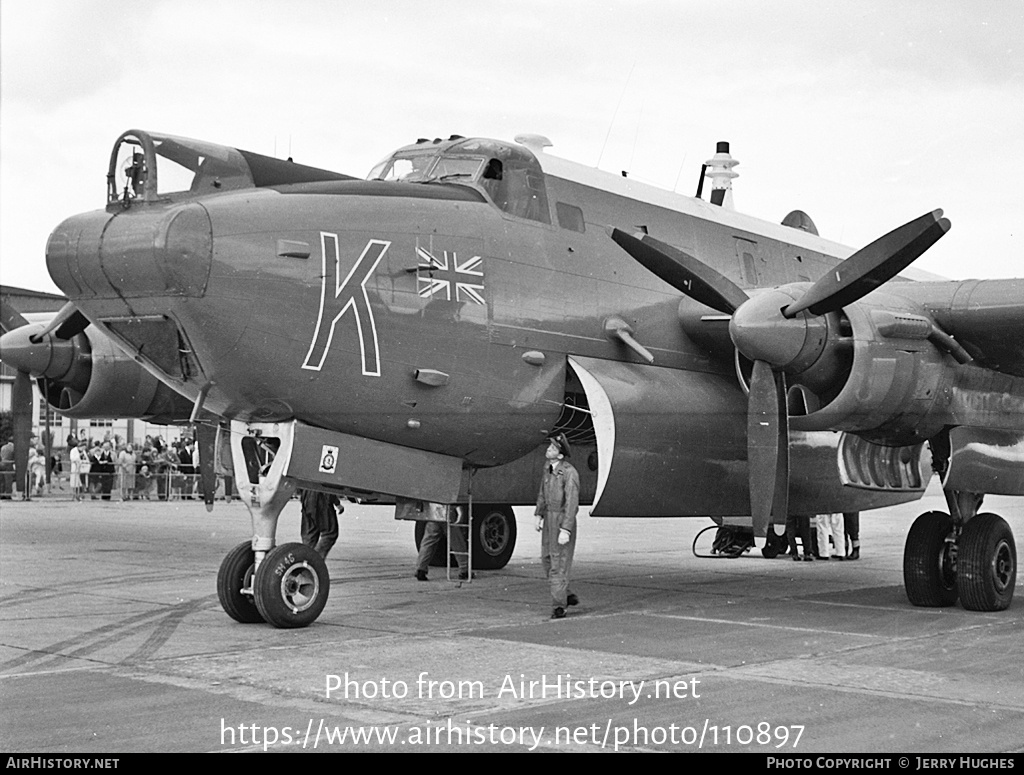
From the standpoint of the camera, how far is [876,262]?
11406 mm

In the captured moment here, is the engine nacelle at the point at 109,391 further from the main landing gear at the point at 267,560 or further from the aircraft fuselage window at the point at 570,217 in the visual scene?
the aircraft fuselage window at the point at 570,217

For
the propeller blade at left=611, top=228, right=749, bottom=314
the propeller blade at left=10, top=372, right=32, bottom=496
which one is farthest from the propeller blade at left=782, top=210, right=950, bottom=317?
the propeller blade at left=10, top=372, right=32, bottom=496

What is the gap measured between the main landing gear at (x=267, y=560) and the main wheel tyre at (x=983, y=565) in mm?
6720

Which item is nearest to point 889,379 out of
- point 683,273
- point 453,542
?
point 683,273

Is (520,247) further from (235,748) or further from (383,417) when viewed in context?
(235,748)

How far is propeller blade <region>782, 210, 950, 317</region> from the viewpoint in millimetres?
11398

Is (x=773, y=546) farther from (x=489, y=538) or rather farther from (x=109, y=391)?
(x=109, y=391)

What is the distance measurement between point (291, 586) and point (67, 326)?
810 centimetres

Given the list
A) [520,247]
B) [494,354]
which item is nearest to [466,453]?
[494,354]

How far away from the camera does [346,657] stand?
29.8ft

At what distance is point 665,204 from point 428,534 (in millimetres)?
5124

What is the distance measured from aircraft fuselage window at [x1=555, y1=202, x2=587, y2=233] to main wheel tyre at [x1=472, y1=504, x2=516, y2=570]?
5.09 meters

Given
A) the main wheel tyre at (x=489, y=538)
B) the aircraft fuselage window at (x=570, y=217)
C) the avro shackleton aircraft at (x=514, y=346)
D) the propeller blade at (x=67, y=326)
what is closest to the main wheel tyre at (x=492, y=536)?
the main wheel tyre at (x=489, y=538)

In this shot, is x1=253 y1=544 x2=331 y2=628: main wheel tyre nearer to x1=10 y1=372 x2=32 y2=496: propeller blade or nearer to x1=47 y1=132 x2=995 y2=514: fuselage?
x1=47 y1=132 x2=995 y2=514: fuselage
